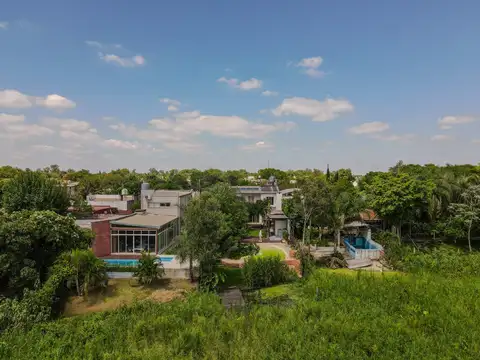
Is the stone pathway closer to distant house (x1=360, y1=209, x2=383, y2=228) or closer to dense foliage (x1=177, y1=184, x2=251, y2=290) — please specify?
dense foliage (x1=177, y1=184, x2=251, y2=290)

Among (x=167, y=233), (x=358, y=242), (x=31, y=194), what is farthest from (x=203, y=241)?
(x=358, y=242)

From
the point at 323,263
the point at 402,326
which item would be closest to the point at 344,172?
the point at 323,263

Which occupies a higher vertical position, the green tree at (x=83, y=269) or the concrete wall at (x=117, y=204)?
the concrete wall at (x=117, y=204)

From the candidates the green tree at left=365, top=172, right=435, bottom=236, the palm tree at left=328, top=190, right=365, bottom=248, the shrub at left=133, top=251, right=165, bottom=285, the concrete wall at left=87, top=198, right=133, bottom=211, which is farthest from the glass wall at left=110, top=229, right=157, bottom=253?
the concrete wall at left=87, top=198, right=133, bottom=211

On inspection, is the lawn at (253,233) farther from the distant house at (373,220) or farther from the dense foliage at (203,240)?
the dense foliage at (203,240)

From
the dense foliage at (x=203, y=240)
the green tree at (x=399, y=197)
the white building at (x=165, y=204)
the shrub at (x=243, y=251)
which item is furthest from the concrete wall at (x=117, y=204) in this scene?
the green tree at (x=399, y=197)

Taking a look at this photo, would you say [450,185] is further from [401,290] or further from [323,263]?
[401,290]
